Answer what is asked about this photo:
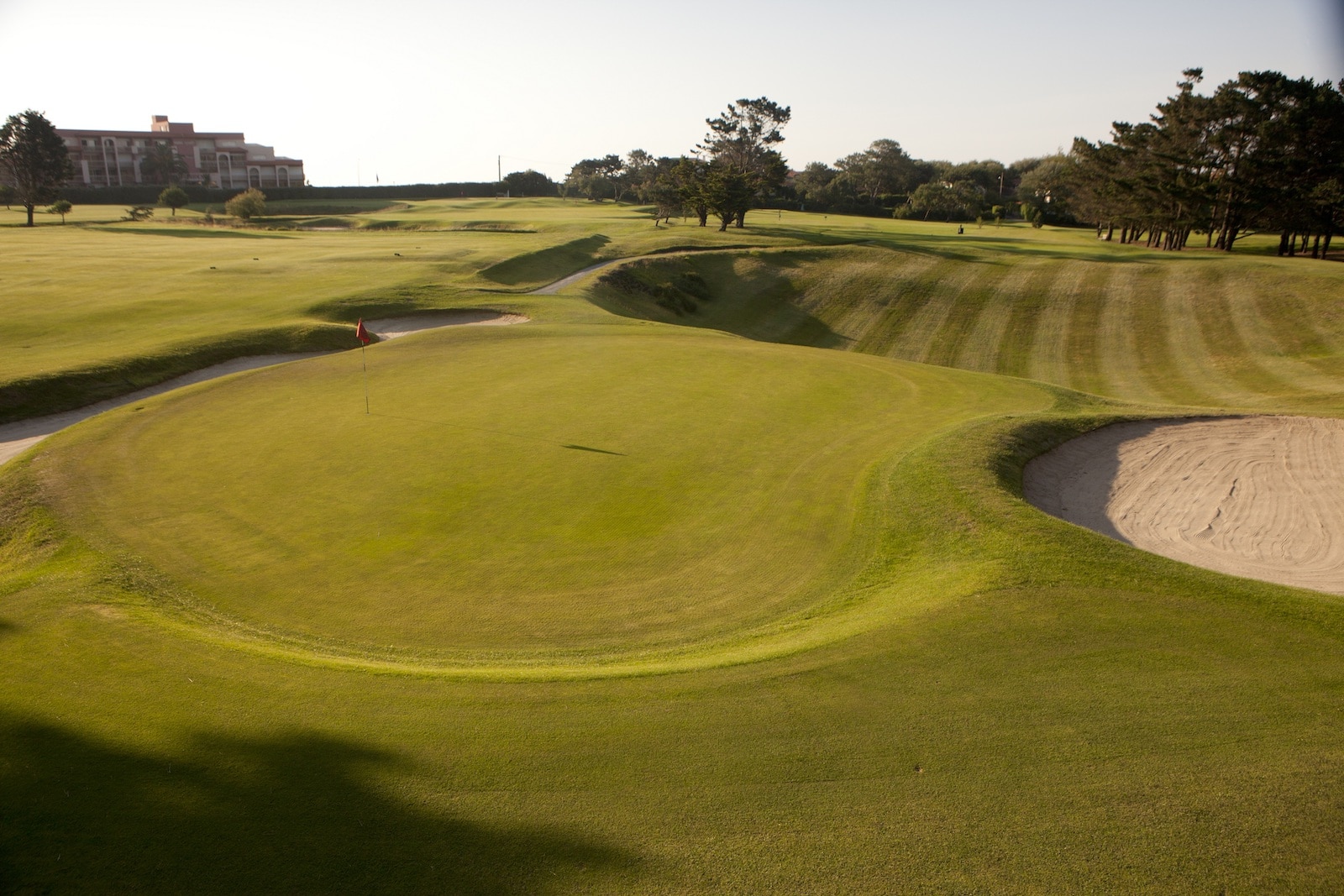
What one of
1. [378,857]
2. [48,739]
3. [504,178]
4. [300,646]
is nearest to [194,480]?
[300,646]

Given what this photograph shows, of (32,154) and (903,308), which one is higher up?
(32,154)

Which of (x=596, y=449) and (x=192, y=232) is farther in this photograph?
(x=192, y=232)

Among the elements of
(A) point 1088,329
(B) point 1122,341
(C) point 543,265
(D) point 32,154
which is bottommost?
(B) point 1122,341

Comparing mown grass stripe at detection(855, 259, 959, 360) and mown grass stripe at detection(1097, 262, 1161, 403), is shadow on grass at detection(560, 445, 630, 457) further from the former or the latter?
mown grass stripe at detection(855, 259, 959, 360)

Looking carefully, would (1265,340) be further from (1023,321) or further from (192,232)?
(192,232)

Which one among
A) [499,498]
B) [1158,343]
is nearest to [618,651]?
[499,498]

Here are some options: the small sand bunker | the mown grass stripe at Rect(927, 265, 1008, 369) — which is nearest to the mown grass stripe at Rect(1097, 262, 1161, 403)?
the mown grass stripe at Rect(927, 265, 1008, 369)
